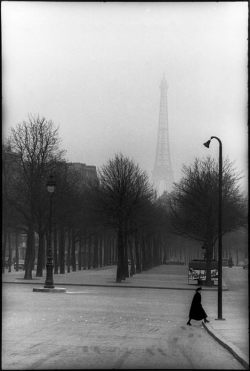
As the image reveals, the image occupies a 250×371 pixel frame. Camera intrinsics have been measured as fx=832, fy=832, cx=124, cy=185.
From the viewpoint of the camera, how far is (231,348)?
18.4 m

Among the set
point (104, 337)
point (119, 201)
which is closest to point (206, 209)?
point (119, 201)

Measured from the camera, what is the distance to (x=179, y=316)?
32.2 meters

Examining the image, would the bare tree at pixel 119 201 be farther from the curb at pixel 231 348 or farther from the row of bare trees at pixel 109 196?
the curb at pixel 231 348

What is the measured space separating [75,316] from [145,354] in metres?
12.7

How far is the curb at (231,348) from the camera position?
15.9m

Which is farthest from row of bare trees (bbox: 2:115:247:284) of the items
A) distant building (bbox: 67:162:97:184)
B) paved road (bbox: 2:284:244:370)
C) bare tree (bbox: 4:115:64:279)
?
paved road (bbox: 2:284:244:370)

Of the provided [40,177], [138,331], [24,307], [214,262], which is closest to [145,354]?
[138,331]

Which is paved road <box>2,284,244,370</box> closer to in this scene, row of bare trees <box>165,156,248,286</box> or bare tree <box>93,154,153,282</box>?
row of bare trees <box>165,156,248,286</box>

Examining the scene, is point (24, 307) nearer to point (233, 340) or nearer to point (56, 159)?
point (233, 340)

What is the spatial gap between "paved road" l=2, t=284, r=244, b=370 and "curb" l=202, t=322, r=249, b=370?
13 cm

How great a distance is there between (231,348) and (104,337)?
4.67 metres

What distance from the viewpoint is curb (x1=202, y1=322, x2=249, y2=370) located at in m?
15.9

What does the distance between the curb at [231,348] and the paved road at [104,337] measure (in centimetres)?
13

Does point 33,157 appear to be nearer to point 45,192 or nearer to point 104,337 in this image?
point 45,192
